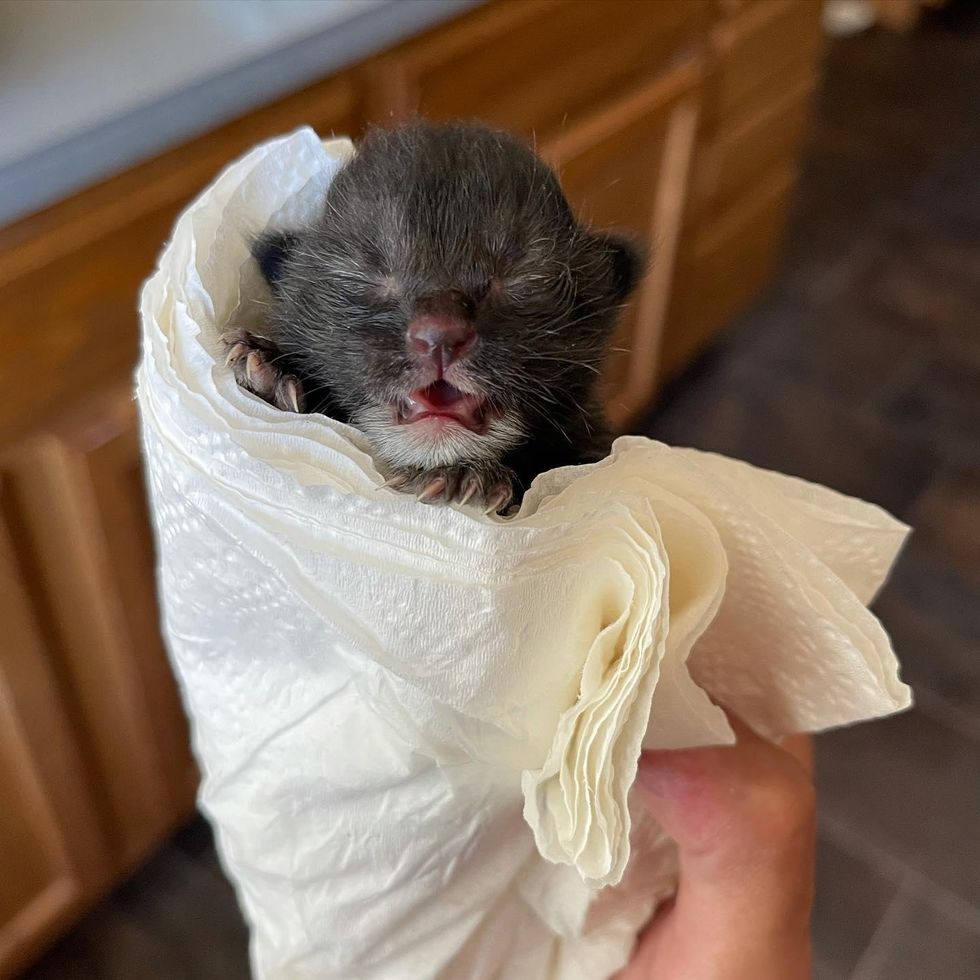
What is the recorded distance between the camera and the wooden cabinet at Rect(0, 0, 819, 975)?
793 mm

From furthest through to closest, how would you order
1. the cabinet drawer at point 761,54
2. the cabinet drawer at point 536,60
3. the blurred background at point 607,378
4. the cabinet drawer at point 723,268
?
the cabinet drawer at point 723,268 < the cabinet drawer at point 761,54 < the cabinet drawer at point 536,60 < the blurred background at point 607,378

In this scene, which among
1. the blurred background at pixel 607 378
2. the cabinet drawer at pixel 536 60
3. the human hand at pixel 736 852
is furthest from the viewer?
the cabinet drawer at pixel 536 60

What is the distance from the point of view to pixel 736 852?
597 mm

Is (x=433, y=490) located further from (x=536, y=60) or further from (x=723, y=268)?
(x=723, y=268)

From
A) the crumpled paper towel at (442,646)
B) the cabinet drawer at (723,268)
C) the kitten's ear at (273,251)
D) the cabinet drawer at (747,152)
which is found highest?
the kitten's ear at (273,251)

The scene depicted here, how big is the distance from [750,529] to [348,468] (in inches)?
7.9

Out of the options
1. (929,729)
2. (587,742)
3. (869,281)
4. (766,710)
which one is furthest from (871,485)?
(587,742)

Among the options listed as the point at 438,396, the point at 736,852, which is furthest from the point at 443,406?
the point at 736,852

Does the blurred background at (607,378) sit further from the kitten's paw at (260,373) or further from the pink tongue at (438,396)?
the pink tongue at (438,396)

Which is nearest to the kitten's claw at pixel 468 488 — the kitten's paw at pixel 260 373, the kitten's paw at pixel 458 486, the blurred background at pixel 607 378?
the kitten's paw at pixel 458 486

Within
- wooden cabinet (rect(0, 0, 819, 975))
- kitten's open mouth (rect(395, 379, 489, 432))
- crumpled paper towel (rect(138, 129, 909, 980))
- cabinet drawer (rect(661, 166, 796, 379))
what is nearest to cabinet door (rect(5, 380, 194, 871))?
wooden cabinet (rect(0, 0, 819, 975))

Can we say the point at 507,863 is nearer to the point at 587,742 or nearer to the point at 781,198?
the point at 587,742

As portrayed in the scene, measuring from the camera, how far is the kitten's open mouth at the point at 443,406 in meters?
0.53

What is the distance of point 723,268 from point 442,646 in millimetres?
1534
